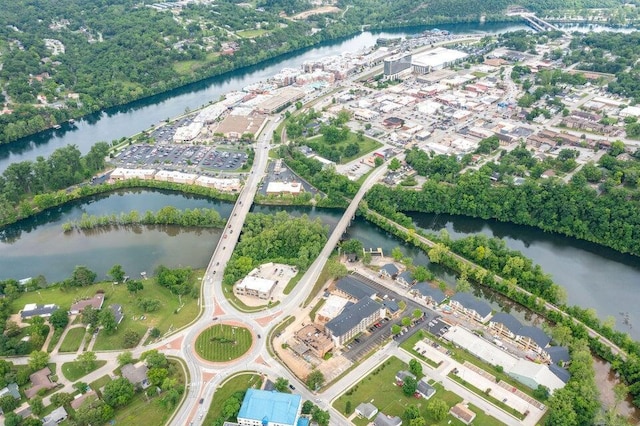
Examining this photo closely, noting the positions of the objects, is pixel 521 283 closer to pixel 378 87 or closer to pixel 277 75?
pixel 378 87

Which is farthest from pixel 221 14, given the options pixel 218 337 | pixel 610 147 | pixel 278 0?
pixel 218 337

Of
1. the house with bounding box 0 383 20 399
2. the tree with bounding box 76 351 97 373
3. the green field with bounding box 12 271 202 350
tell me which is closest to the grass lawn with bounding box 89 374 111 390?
the tree with bounding box 76 351 97 373

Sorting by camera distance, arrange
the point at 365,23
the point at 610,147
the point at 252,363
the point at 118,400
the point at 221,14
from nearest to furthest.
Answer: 1. the point at 118,400
2. the point at 252,363
3. the point at 610,147
4. the point at 221,14
5. the point at 365,23

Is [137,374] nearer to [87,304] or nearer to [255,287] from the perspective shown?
[87,304]

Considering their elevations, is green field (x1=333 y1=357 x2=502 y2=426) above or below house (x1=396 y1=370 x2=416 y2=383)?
below

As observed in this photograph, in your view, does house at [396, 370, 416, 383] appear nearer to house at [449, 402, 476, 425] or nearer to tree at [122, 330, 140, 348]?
house at [449, 402, 476, 425]

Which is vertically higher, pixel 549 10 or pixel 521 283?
pixel 549 10
